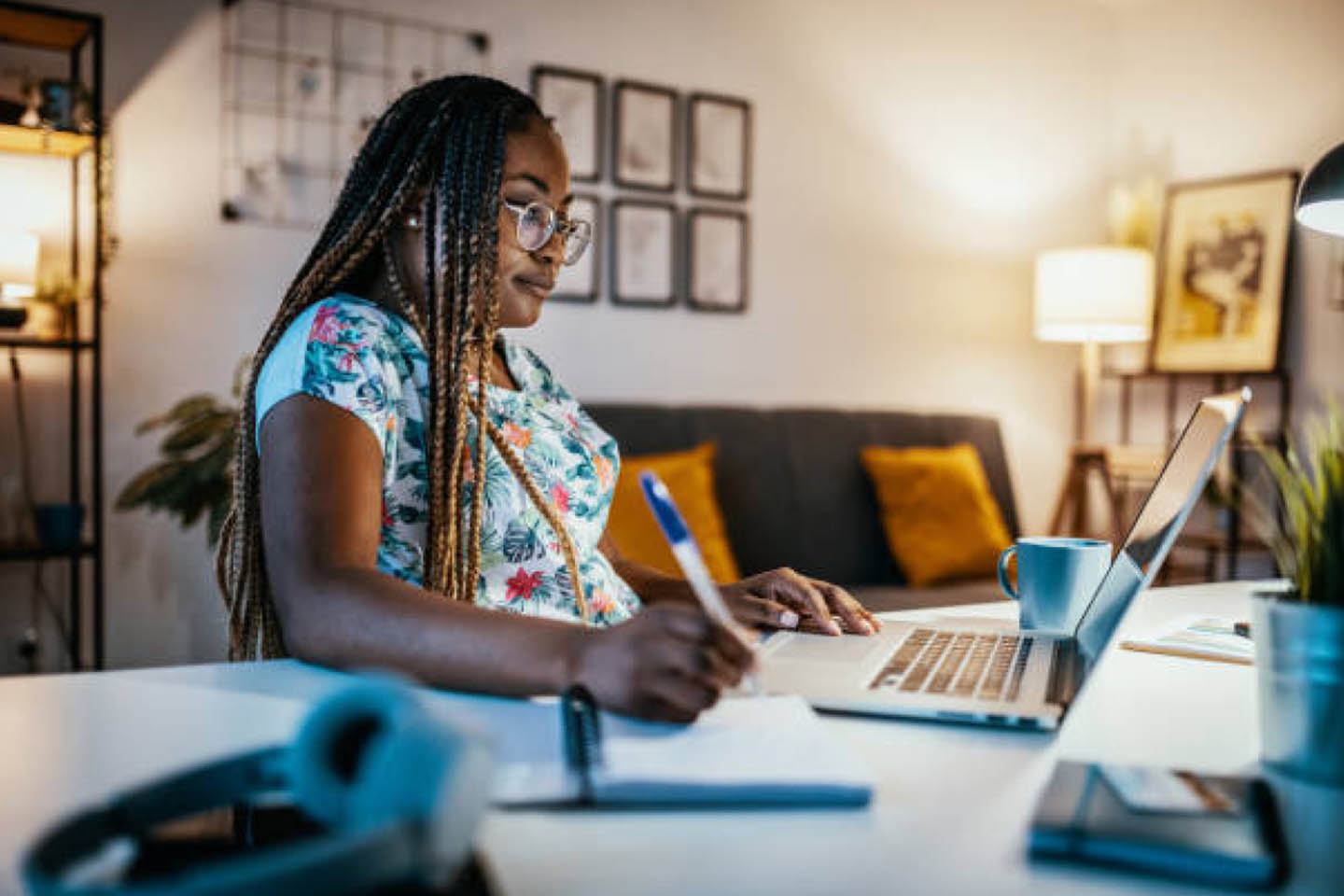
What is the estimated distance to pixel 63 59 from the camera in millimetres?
2648

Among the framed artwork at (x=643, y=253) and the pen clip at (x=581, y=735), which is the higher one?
the framed artwork at (x=643, y=253)

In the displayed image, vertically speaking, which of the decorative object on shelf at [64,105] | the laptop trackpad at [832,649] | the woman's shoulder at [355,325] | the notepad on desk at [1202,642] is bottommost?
the notepad on desk at [1202,642]

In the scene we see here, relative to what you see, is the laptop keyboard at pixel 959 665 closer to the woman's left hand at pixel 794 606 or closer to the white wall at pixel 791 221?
the woman's left hand at pixel 794 606

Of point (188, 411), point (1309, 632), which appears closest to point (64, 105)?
point (188, 411)

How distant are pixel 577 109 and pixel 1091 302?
1760mm

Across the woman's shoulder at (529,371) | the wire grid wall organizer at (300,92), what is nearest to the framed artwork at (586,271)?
the wire grid wall organizer at (300,92)

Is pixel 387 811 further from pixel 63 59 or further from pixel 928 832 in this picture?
pixel 63 59

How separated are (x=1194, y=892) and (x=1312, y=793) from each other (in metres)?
0.19

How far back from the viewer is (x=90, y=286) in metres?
2.58

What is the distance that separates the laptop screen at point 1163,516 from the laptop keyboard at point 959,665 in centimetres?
6

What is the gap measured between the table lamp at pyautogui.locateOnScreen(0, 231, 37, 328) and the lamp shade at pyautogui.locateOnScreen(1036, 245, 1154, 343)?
2.93 meters

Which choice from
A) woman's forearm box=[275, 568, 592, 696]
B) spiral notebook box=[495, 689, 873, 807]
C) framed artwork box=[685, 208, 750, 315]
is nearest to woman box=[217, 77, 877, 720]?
woman's forearm box=[275, 568, 592, 696]

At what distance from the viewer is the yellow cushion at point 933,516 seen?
317cm

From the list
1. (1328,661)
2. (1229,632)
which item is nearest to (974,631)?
(1229,632)
